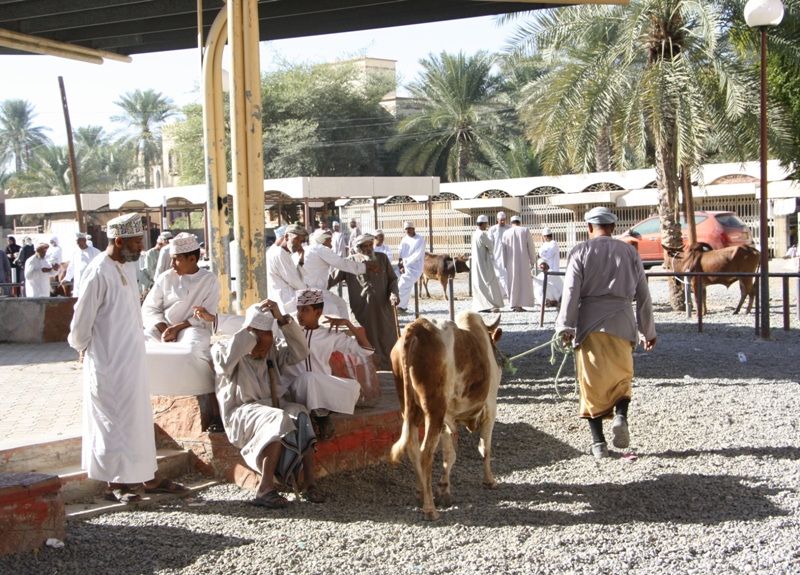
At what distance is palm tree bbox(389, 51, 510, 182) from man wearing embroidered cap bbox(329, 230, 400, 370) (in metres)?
31.7

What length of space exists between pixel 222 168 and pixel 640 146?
8.59 metres

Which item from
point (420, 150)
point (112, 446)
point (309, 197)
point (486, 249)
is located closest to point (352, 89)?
point (420, 150)

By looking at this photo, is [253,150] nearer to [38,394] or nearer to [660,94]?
[38,394]

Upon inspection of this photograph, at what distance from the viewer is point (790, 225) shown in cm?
2603

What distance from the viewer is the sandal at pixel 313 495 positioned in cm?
515

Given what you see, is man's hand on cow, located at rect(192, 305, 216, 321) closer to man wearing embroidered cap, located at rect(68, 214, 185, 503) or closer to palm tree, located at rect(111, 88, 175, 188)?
man wearing embroidered cap, located at rect(68, 214, 185, 503)


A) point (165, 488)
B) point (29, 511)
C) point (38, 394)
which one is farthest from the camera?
point (38, 394)

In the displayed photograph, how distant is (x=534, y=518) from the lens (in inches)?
191

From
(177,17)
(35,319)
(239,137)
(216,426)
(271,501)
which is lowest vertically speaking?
(271,501)

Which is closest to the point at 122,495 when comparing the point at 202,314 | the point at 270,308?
the point at 270,308

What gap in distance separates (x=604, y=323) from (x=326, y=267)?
3750 mm

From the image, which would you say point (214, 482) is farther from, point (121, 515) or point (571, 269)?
point (571, 269)

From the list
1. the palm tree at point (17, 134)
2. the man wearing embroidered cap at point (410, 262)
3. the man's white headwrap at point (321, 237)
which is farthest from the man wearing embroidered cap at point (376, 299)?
the palm tree at point (17, 134)

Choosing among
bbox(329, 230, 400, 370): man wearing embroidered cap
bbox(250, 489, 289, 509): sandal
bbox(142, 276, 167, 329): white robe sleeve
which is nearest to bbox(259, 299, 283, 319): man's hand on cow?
bbox(250, 489, 289, 509): sandal
